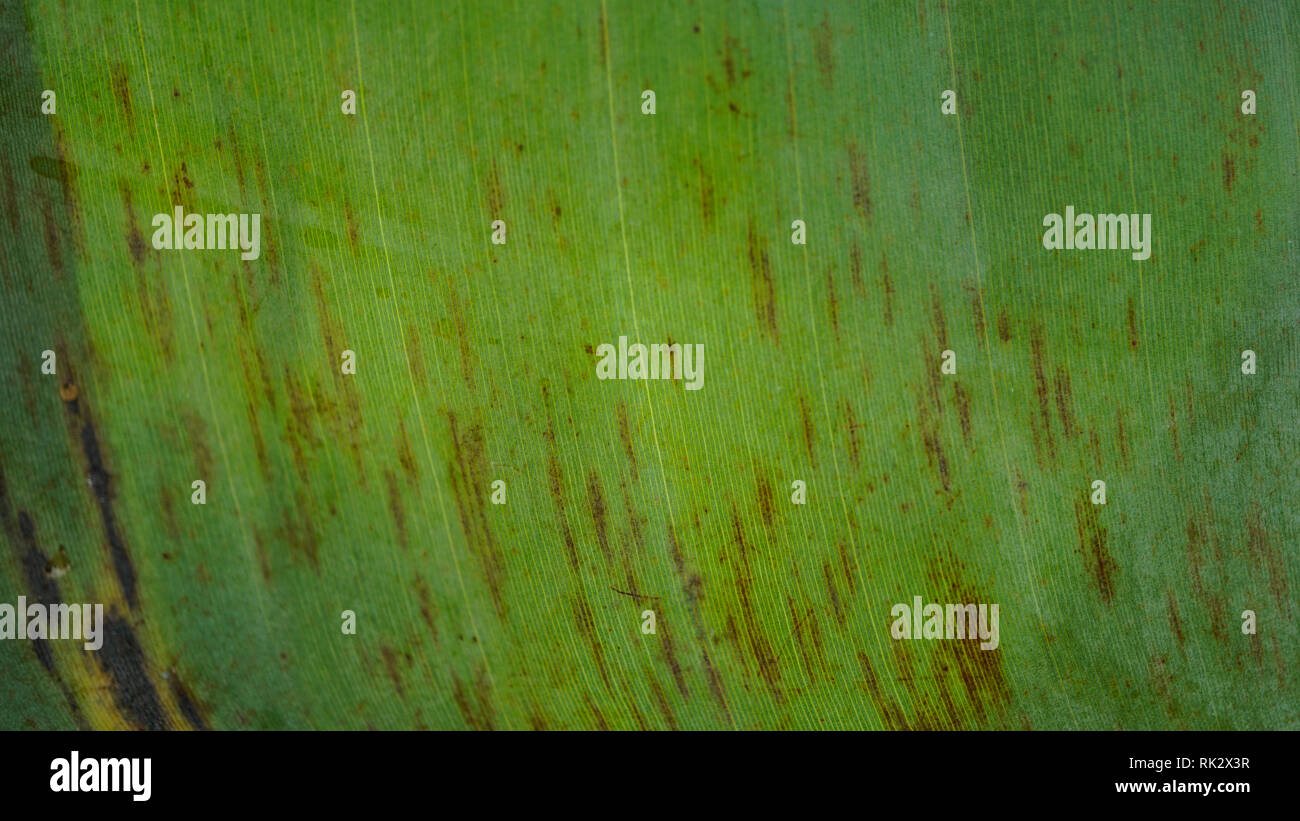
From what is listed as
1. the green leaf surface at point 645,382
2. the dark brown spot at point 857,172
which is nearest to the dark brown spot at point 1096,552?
the green leaf surface at point 645,382

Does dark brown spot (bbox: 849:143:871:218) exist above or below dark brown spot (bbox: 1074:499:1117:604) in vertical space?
above

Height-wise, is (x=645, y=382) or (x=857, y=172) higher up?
(x=857, y=172)

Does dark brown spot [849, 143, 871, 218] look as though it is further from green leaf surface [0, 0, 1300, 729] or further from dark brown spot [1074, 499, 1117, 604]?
dark brown spot [1074, 499, 1117, 604]

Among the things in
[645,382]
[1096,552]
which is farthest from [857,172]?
[1096,552]

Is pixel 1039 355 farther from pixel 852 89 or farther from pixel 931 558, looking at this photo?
pixel 852 89

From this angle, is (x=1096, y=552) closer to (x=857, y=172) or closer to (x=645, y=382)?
(x=857, y=172)

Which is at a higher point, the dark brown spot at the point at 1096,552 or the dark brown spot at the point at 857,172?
the dark brown spot at the point at 857,172

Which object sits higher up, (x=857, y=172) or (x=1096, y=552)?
(x=857, y=172)

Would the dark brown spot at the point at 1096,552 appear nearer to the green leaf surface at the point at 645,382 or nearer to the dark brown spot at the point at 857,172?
the green leaf surface at the point at 645,382

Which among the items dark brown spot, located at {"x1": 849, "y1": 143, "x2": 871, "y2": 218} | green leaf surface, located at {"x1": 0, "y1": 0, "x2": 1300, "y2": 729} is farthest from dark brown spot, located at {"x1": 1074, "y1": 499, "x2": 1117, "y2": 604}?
dark brown spot, located at {"x1": 849, "y1": 143, "x2": 871, "y2": 218}

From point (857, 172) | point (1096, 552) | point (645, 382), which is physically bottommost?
point (1096, 552)
